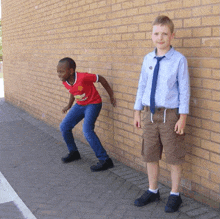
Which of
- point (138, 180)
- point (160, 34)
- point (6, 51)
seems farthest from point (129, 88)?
point (6, 51)

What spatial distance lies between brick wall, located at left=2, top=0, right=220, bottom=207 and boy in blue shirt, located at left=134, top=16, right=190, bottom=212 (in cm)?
29

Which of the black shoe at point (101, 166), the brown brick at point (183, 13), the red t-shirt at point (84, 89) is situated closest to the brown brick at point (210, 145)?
the brown brick at point (183, 13)

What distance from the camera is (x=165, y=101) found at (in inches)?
131

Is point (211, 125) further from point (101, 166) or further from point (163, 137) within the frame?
point (101, 166)

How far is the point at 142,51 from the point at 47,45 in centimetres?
378

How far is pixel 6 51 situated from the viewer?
11.7 meters

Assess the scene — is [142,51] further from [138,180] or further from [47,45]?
[47,45]

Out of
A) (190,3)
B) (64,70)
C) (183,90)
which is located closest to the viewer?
(183,90)

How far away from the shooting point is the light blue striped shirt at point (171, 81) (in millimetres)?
3254

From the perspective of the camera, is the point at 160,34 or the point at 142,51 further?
the point at 142,51

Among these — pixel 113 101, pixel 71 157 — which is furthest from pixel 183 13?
pixel 71 157

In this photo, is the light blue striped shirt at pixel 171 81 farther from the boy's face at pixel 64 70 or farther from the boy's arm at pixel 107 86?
the boy's face at pixel 64 70

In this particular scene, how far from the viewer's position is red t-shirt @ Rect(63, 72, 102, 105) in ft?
15.7

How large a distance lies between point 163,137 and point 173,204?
689 millimetres
